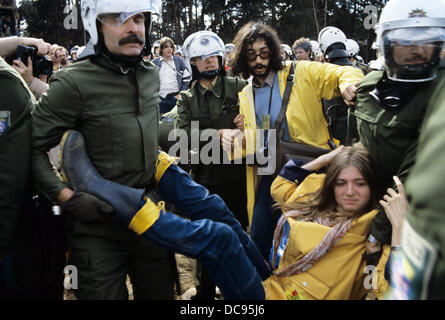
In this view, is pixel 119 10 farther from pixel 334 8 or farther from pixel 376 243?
pixel 334 8

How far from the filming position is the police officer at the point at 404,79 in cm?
182

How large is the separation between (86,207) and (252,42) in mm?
1964

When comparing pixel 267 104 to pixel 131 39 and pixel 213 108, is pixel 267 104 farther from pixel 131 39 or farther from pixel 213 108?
pixel 131 39

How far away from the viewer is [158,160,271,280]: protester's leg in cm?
235

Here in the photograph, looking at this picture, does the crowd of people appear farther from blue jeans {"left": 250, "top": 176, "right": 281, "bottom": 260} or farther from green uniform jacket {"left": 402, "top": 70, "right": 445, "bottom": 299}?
green uniform jacket {"left": 402, "top": 70, "right": 445, "bottom": 299}

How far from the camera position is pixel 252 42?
314 cm

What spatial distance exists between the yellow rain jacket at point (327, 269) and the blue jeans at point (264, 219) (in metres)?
0.80

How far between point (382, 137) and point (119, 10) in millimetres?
1523

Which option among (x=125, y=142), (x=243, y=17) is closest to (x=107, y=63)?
(x=125, y=142)

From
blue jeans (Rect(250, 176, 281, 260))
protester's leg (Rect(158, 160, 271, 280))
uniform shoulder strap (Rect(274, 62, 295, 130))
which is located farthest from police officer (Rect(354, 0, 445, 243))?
blue jeans (Rect(250, 176, 281, 260))

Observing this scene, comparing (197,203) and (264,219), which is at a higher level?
(197,203)

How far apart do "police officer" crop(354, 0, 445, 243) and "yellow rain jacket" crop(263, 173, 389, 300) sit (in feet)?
0.60

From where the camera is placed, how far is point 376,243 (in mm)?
2096

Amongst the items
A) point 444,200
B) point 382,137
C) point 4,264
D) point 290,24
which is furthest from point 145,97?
point 290,24
